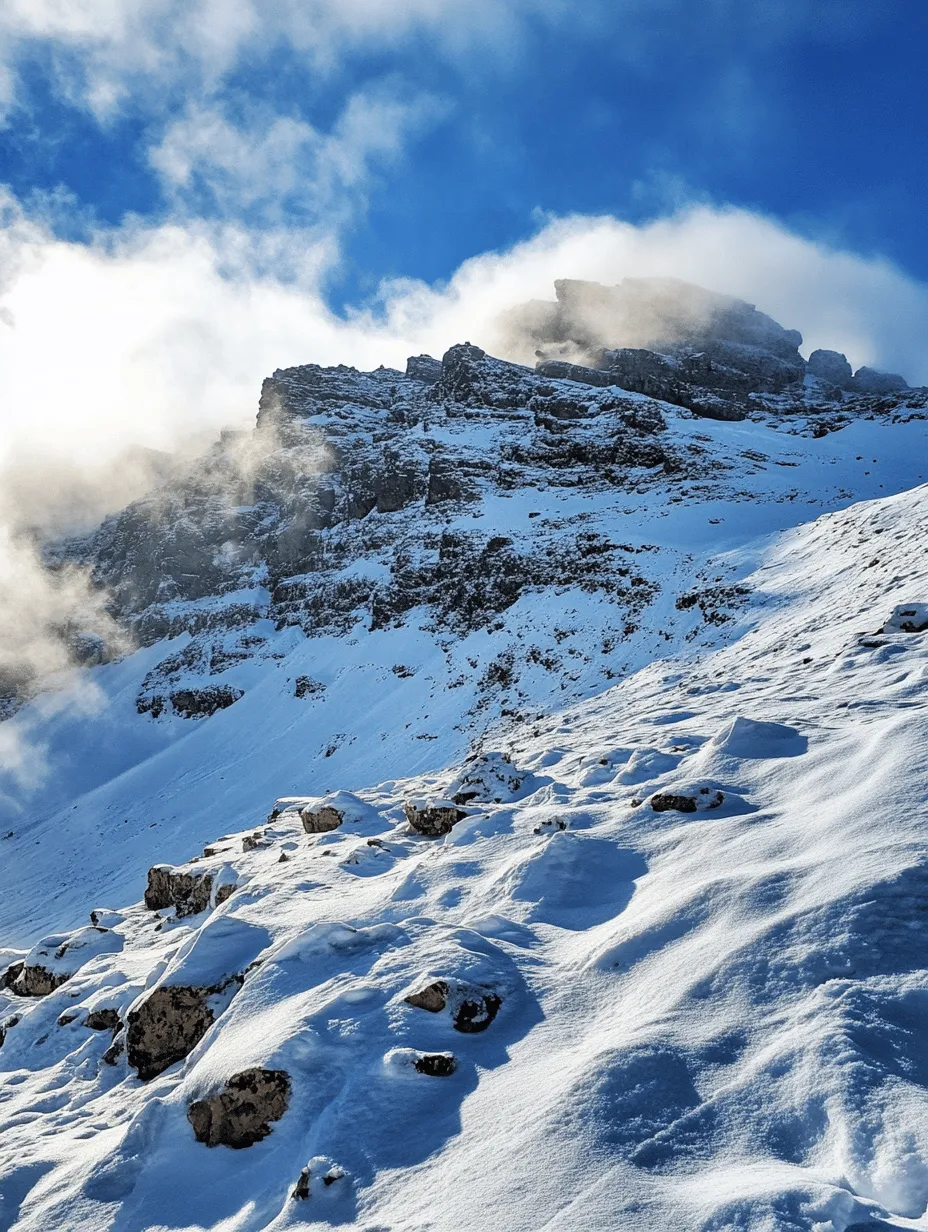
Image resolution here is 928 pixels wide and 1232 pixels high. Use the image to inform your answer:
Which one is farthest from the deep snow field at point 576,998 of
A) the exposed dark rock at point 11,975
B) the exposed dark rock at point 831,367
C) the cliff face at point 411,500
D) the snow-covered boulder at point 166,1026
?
the exposed dark rock at point 831,367

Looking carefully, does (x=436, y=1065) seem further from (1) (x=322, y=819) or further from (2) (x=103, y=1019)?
(1) (x=322, y=819)

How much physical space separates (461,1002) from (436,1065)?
22.7 inches

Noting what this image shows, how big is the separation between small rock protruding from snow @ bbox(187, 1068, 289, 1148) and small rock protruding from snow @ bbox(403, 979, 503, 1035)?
106 cm

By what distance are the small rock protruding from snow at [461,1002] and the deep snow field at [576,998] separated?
60 millimetres

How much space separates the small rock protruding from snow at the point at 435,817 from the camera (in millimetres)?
9539

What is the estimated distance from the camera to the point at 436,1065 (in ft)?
14.7

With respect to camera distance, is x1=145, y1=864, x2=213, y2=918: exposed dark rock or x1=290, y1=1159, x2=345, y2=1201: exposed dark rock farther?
x1=145, y1=864, x2=213, y2=918: exposed dark rock

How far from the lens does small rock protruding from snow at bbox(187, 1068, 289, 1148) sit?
14.5ft

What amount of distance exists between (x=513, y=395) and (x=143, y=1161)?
2446 inches

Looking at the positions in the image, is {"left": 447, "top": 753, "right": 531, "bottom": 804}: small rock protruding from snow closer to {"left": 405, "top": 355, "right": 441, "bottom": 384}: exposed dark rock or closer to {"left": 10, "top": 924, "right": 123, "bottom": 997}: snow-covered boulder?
{"left": 10, "top": 924, "right": 123, "bottom": 997}: snow-covered boulder

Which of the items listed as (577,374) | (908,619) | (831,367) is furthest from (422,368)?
(908,619)

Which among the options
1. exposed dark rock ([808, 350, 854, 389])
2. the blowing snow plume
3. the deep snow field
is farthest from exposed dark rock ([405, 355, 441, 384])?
the deep snow field

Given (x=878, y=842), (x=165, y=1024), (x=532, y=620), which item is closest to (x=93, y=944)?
(x=165, y=1024)

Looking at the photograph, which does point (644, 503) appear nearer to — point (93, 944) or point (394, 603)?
point (394, 603)
